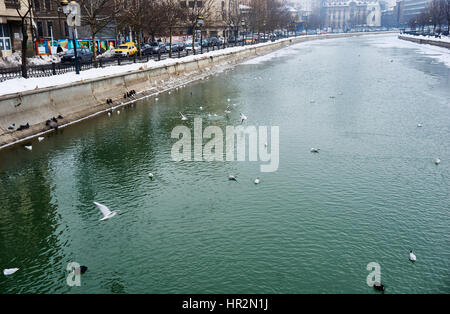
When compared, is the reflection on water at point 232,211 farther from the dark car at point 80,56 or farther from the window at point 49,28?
the window at point 49,28

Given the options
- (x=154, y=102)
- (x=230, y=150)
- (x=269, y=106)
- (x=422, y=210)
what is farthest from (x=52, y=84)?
(x=422, y=210)

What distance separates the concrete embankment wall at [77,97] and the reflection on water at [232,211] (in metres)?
1.22

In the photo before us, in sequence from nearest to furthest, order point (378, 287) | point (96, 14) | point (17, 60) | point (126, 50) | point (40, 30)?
1. point (378, 287)
2. point (96, 14)
3. point (17, 60)
4. point (126, 50)
5. point (40, 30)

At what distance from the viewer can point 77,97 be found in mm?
24469

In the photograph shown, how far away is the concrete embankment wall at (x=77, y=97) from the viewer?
19.4 m

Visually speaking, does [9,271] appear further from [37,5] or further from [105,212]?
[37,5]

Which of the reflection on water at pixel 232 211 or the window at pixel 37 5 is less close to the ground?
the window at pixel 37 5

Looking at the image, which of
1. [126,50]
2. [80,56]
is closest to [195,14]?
[126,50]

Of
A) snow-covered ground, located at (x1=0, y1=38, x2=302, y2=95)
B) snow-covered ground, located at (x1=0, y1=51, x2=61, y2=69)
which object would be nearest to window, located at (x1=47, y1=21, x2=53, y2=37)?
snow-covered ground, located at (x1=0, y1=51, x2=61, y2=69)

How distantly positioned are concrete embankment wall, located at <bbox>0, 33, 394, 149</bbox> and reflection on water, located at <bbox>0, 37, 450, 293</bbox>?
1.22m

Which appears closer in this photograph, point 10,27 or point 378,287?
point 378,287

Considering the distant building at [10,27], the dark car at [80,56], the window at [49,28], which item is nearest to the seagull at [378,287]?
the dark car at [80,56]

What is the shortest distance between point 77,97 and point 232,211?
15.6m

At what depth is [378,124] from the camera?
73.6ft
